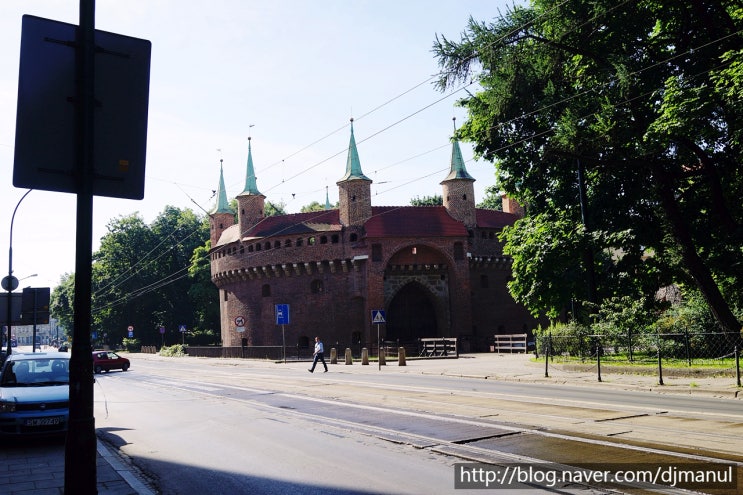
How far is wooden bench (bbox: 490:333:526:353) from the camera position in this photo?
40.1 meters

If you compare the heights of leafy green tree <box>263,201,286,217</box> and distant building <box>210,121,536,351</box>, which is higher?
leafy green tree <box>263,201,286,217</box>

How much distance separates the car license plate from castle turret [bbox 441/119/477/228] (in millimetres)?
39315

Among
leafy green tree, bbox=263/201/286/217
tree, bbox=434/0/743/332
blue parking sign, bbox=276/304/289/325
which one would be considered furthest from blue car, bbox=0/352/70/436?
leafy green tree, bbox=263/201/286/217

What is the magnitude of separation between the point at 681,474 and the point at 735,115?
51.3 feet

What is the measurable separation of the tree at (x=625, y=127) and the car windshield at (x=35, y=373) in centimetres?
1488

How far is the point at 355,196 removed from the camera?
45844 mm

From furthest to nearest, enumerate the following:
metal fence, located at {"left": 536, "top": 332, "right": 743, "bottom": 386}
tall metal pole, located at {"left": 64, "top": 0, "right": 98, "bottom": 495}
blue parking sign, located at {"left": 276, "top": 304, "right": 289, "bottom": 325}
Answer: blue parking sign, located at {"left": 276, "top": 304, "right": 289, "bottom": 325}
metal fence, located at {"left": 536, "top": 332, "right": 743, "bottom": 386}
tall metal pole, located at {"left": 64, "top": 0, "right": 98, "bottom": 495}

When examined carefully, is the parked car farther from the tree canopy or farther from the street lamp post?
the tree canopy

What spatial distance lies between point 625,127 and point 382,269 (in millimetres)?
26397

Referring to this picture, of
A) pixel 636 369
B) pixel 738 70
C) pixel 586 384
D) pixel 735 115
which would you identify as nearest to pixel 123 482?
pixel 586 384

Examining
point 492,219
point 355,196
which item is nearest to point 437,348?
point 355,196

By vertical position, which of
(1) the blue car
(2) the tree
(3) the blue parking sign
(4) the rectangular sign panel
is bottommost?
(1) the blue car

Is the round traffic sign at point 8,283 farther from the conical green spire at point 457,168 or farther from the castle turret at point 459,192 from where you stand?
the conical green spire at point 457,168

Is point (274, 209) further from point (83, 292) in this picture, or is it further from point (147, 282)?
point (83, 292)
